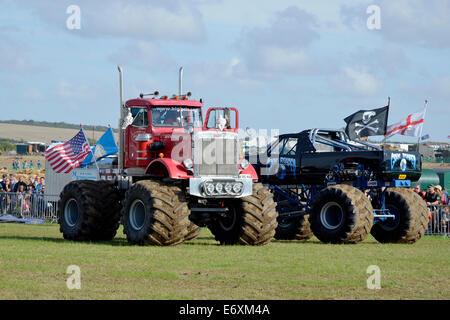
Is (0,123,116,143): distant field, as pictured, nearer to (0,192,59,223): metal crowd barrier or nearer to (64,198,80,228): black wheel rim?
(0,192,59,223): metal crowd barrier

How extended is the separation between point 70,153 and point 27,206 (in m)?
4.63

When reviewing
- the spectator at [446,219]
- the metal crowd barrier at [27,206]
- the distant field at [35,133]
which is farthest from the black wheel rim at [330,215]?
the distant field at [35,133]

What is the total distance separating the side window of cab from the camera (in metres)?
18.7

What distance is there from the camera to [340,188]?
19562 mm

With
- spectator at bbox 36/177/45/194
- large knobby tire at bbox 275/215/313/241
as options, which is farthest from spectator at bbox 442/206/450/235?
spectator at bbox 36/177/45/194

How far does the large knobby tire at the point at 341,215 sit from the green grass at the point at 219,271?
0.49 metres

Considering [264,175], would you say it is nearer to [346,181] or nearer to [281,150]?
[281,150]

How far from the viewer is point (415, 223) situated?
2012 centimetres

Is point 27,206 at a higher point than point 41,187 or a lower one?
lower

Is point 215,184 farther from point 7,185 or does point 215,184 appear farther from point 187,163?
point 7,185

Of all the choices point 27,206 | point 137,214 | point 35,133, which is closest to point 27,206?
point 27,206

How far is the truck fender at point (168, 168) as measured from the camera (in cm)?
1739

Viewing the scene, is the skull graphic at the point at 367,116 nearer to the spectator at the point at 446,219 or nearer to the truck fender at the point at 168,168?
the spectator at the point at 446,219
